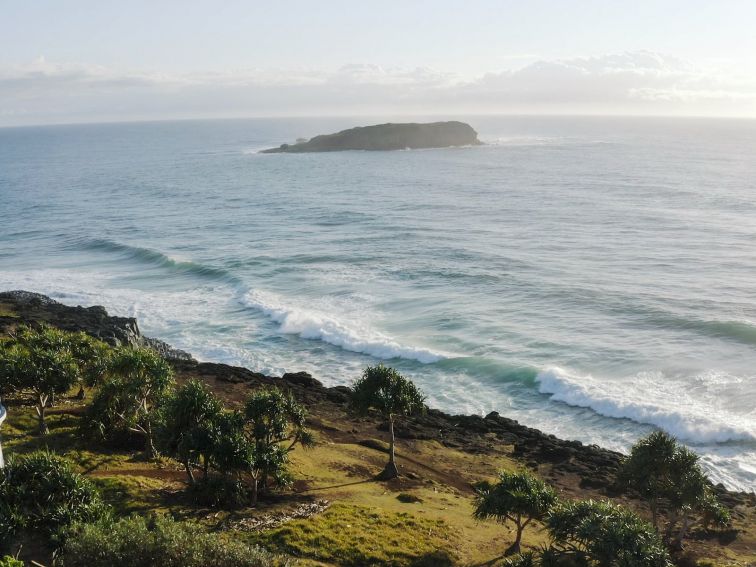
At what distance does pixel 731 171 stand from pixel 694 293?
316 feet

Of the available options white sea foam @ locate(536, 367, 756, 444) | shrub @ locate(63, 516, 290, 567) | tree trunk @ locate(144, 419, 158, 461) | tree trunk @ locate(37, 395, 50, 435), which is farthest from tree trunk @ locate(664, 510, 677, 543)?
tree trunk @ locate(37, 395, 50, 435)

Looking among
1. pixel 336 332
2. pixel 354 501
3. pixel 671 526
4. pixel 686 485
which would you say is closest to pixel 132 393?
pixel 354 501

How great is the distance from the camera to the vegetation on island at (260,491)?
19781 millimetres

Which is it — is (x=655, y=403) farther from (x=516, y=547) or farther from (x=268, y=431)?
(x=268, y=431)

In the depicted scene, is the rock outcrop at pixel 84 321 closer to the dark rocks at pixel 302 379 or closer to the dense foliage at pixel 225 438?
the dark rocks at pixel 302 379

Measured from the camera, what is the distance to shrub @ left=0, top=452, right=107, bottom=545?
19.5 metres

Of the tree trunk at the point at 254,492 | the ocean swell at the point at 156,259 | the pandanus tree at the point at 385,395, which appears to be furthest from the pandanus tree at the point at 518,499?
the ocean swell at the point at 156,259

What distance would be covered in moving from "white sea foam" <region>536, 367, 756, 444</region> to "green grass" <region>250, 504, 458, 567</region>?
60.8 feet

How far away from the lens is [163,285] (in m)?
67.8

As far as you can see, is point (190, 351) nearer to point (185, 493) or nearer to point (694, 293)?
point (185, 493)

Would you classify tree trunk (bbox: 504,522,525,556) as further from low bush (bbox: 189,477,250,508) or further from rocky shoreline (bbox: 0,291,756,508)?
low bush (bbox: 189,477,250,508)

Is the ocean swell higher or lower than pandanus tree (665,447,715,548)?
higher

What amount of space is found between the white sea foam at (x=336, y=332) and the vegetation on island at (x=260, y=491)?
46.1 ft

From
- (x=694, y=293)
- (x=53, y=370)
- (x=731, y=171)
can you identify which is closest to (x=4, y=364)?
(x=53, y=370)
